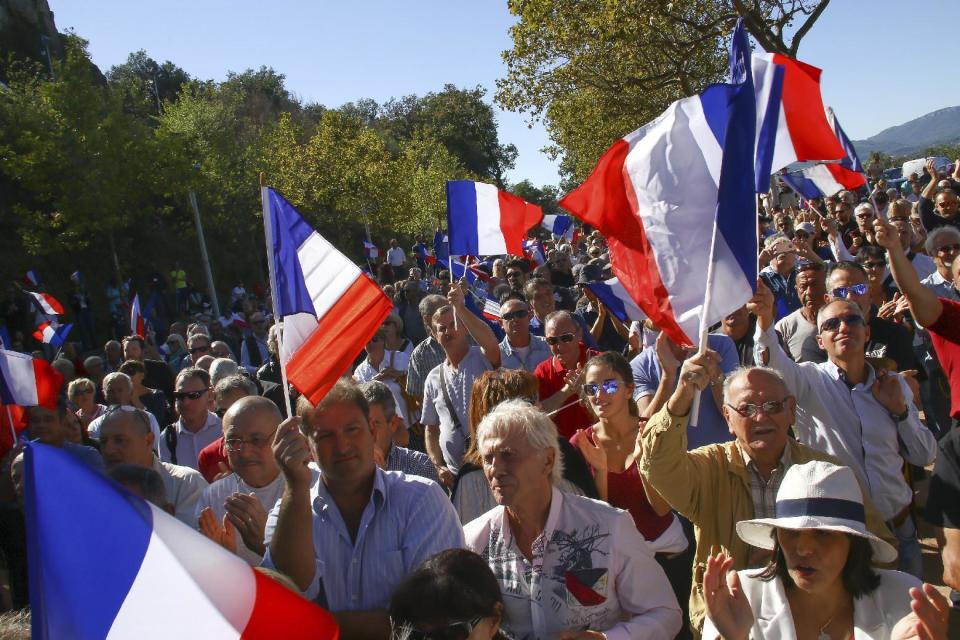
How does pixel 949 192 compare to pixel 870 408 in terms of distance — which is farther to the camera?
pixel 949 192

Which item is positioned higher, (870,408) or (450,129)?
(450,129)

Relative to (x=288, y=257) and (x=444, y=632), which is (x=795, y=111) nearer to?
(x=288, y=257)

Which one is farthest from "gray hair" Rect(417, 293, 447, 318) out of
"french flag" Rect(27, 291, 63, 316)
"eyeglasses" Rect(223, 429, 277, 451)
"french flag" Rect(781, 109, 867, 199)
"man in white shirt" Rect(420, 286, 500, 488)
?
"french flag" Rect(27, 291, 63, 316)

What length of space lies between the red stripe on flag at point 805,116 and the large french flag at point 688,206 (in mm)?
1309

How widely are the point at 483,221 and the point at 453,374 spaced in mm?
2306

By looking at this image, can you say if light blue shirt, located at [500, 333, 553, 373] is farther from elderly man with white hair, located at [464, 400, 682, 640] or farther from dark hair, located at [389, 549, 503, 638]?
dark hair, located at [389, 549, 503, 638]

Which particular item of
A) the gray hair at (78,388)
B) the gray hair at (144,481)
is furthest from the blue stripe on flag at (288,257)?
the gray hair at (78,388)

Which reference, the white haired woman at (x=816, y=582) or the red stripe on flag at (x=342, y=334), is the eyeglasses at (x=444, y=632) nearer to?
the white haired woman at (x=816, y=582)

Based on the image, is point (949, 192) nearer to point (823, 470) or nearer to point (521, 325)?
point (521, 325)

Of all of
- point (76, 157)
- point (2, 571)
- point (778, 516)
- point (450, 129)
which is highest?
point (450, 129)

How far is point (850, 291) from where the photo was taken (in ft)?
18.7

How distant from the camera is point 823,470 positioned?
3035 millimetres

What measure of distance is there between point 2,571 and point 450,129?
6762 cm

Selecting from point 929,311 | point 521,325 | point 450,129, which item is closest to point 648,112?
point 521,325
